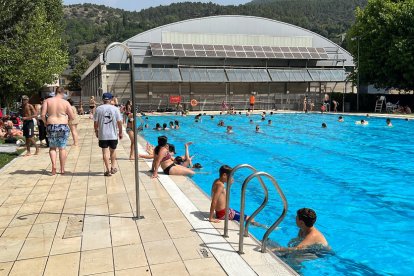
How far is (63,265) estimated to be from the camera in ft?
12.9

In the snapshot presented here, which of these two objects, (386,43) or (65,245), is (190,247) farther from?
(386,43)

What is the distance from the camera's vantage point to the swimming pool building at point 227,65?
37.0 m

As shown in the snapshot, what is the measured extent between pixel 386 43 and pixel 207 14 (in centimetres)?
10014

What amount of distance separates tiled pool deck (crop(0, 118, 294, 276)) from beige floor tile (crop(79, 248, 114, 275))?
1cm

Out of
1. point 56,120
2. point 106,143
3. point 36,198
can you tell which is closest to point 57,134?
point 56,120

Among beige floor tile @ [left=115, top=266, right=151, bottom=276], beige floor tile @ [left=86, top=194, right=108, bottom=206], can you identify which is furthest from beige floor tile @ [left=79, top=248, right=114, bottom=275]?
beige floor tile @ [left=86, top=194, right=108, bottom=206]

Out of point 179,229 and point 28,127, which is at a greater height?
point 28,127

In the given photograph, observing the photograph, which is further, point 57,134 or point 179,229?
point 57,134

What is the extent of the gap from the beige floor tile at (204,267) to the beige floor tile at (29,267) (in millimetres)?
1496

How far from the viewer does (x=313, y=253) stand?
523 centimetres

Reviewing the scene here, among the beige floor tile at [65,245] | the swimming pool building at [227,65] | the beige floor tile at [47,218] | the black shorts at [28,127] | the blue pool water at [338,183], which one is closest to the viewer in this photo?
the beige floor tile at [65,245]

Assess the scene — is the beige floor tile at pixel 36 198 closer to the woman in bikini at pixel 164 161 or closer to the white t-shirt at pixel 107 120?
the white t-shirt at pixel 107 120

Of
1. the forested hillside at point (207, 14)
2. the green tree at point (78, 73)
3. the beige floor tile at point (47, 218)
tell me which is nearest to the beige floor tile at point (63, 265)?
the beige floor tile at point (47, 218)

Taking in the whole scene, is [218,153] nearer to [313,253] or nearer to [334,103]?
[313,253]
